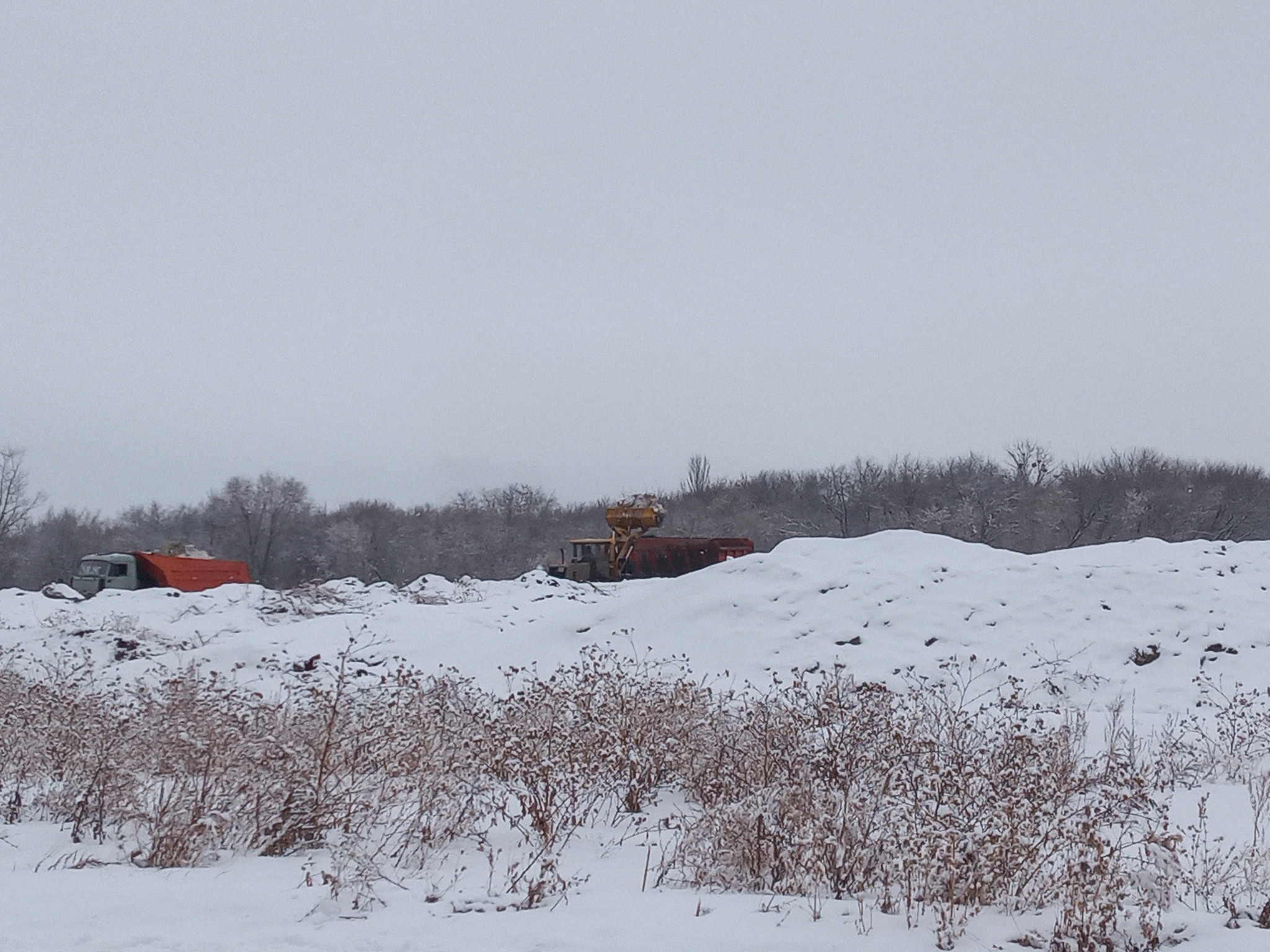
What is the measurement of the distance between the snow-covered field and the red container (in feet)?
27.3

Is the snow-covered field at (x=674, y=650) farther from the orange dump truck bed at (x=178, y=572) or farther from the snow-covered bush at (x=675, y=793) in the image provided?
the orange dump truck bed at (x=178, y=572)

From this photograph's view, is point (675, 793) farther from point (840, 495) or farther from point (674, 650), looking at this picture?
point (840, 495)

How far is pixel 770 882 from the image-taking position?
424 centimetres

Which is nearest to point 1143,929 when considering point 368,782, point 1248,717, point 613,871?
point 613,871

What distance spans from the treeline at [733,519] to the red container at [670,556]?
21457mm

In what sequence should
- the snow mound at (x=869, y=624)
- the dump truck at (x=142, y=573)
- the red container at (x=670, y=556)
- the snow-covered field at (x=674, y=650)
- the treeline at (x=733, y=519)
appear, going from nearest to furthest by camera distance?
the snow-covered field at (x=674, y=650), the snow mound at (x=869, y=624), the dump truck at (x=142, y=573), the red container at (x=670, y=556), the treeline at (x=733, y=519)

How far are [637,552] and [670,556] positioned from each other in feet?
3.13

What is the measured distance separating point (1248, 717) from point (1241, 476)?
4923 cm

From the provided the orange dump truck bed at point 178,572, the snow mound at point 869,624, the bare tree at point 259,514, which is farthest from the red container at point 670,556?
the bare tree at point 259,514

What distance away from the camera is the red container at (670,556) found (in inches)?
1010

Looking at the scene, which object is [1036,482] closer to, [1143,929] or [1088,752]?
[1088,752]

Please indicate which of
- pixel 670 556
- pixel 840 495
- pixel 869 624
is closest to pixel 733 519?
pixel 840 495

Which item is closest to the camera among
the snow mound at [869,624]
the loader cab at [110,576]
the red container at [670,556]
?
the snow mound at [869,624]

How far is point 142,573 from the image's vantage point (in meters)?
A: 22.7
